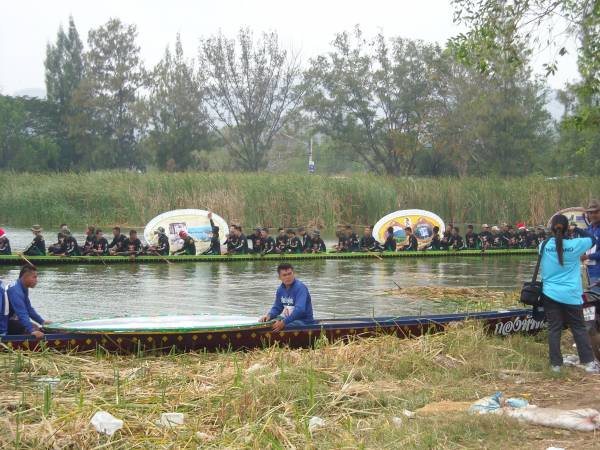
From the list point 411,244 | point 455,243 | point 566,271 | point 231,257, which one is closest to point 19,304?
Answer: point 566,271

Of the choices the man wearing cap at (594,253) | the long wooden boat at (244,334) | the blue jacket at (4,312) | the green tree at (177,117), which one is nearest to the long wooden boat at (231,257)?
the blue jacket at (4,312)

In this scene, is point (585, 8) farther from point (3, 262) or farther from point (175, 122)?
point (175, 122)

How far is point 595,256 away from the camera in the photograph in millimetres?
8820

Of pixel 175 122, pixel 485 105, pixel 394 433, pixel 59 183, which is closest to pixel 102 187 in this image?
pixel 59 183

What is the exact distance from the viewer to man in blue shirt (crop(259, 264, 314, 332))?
30.8ft

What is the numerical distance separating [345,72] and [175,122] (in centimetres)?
1165

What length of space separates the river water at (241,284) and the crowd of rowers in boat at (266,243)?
19.8 inches

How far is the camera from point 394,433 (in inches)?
232

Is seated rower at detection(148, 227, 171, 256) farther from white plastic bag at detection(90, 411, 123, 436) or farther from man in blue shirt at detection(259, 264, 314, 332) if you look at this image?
white plastic bag at detection(90, 411, 123, 436)

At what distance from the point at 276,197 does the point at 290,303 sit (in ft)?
68.3

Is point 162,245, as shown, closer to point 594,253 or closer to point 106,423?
point 594,253

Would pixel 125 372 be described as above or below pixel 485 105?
below

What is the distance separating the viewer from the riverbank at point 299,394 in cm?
588

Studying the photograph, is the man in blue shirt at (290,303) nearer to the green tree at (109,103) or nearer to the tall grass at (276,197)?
the tall grass at (276,197)
